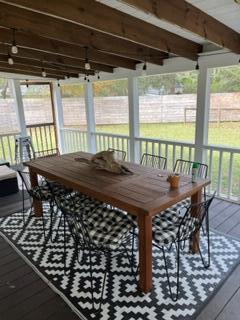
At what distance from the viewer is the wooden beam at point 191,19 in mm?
1910

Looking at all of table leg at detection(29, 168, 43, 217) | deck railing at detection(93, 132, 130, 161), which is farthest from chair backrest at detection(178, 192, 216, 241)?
deck railing at detection(93, 132, 130, 161)

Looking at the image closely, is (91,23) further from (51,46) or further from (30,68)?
(30,68)

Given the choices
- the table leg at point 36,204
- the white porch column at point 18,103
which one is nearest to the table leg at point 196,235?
the table leg at point 36,204

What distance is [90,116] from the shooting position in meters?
5.80

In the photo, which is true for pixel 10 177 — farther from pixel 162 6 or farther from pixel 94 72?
pixel 162 6

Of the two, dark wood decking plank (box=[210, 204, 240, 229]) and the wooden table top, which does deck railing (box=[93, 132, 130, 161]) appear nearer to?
the wooden table top

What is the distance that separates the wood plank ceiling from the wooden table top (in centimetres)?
146

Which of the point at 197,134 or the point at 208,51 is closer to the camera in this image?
the point at 208,51

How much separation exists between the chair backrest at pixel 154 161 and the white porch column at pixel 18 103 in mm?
3797

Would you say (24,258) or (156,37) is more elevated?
(156,37)

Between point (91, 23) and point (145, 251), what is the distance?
2.06 meters

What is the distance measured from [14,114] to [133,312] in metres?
5.63

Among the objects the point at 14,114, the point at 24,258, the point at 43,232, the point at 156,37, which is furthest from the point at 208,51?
the point at 14,114

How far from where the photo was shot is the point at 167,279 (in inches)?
84.7
